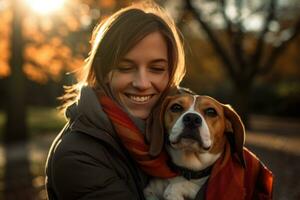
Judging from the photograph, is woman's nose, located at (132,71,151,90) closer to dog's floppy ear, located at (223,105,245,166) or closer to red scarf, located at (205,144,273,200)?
dog's floppy ear, located at (223,105,245,166)

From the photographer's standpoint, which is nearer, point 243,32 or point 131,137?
point 131,137

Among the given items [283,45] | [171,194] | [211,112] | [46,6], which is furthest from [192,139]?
[283,45]

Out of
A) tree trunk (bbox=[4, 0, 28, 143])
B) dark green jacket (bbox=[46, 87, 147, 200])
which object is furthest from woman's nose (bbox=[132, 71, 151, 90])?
tree trunk (bbox=[4, 0, 28, 143])

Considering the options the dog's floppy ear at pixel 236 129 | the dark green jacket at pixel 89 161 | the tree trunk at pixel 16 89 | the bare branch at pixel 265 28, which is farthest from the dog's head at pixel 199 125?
the bare branch at pixel 265 28

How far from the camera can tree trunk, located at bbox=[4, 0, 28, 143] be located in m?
14.7

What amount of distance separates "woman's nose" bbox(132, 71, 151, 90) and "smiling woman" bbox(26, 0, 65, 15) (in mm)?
13967

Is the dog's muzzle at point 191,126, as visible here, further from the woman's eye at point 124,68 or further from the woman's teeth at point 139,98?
the woman's eye at point 124,68

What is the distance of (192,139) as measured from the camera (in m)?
3.30

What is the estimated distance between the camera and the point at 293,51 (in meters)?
31.0

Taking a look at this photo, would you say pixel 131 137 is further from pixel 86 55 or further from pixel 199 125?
pixel 86 55

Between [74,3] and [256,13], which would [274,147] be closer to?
[74,3]

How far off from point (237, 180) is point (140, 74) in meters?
0.86

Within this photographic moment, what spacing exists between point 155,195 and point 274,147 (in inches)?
532

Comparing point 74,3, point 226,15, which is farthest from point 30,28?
point 226,15
